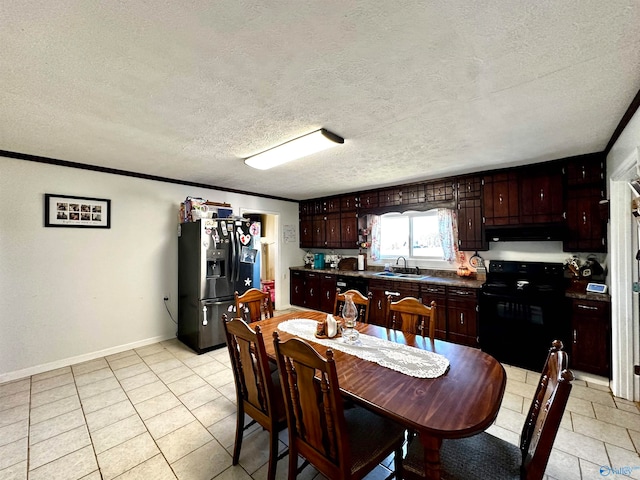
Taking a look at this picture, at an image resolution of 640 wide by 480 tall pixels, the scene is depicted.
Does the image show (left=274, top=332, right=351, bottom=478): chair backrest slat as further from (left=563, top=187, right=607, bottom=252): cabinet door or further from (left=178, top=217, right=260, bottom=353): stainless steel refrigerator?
(left=563, top=187, right=607, bottom=252): cabinet door

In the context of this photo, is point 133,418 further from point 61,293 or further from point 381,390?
point 381,390

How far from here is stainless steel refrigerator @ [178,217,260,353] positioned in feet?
11.8

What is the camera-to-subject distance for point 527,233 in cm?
332

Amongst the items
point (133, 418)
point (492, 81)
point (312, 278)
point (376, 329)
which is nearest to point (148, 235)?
point (133, 418)

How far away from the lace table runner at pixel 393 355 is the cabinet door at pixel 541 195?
2.61 m

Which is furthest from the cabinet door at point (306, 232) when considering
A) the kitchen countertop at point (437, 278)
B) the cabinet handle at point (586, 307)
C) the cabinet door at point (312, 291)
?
the cabinet handle at point (586, 307)

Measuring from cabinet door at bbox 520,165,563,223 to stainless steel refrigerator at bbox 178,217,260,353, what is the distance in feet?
11.9

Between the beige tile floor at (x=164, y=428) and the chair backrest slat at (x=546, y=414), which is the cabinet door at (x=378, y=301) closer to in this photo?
the beige tile floor at (x=164, y=428)

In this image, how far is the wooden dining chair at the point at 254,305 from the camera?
2743 mm

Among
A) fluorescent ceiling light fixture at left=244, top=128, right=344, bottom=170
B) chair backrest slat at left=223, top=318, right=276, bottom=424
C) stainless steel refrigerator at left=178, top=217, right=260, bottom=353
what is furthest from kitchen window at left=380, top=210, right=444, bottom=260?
chair backrest slat at left=223, top=318, right=276, bottom=424

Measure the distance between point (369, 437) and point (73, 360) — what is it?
376cm

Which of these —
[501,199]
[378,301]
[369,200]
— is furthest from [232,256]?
[501,199]

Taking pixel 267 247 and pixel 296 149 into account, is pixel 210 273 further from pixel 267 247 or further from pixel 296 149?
pixel 267 247

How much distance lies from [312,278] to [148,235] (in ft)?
9.55
